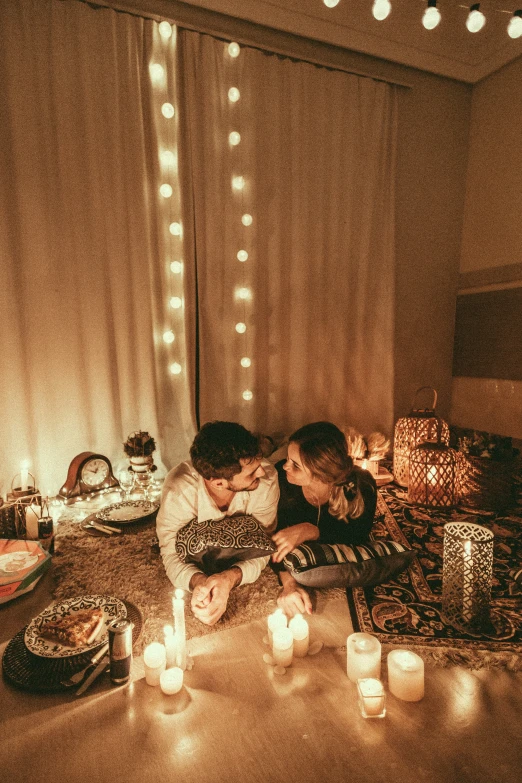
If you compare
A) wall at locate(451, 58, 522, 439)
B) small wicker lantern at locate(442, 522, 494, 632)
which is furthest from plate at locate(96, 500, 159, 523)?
wall at locate(451, 58, 522, 439)

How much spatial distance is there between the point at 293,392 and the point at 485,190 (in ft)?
7.08

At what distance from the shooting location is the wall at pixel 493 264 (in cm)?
310

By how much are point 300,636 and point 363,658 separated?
192 millimetres

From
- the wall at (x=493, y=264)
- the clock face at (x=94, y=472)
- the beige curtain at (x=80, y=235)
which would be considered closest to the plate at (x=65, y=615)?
the clock face at (x=94, y=472)

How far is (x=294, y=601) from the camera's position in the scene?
1.43 m

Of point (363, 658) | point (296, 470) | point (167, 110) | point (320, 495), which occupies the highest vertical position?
point (167, 110)

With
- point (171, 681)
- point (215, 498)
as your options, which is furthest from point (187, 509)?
point (171, 681)

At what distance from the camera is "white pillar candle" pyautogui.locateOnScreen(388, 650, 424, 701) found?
3.49 ft

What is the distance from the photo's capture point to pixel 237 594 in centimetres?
154

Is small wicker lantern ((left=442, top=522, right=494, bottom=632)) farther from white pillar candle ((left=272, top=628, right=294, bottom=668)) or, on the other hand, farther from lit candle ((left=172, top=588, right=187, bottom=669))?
lit candle ((left=172, top=588, right=187, bottom=669))

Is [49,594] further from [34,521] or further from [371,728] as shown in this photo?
[371,728]

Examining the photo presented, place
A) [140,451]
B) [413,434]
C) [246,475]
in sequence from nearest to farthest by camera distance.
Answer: [246,475] < [140,451] < [413,434]

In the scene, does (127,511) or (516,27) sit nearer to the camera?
(516,27)

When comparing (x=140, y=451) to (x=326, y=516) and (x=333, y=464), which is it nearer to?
(x=326, y=516)
